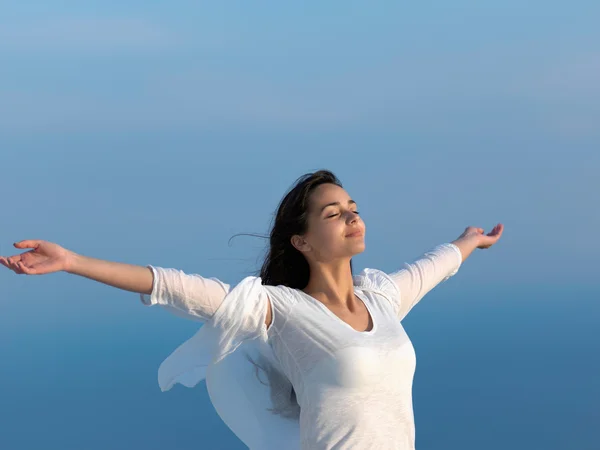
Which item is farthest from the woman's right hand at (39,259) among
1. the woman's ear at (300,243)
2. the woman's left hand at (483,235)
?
the woman's left hand at (483,235)

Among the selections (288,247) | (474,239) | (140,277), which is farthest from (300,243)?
(474,239)

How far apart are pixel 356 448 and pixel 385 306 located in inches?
24.2

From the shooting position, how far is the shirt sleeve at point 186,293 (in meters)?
2.99

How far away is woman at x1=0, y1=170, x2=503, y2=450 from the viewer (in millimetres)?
3145

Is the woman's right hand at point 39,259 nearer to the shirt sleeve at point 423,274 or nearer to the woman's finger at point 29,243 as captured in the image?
the woman's finger at point 29,243

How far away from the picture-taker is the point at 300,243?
11.7 ft

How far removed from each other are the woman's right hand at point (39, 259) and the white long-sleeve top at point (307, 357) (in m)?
0.32

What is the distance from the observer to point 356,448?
3.28 meters

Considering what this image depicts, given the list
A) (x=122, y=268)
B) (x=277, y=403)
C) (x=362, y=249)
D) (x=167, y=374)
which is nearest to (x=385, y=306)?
(x=362, y=249)

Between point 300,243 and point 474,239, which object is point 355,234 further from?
point 474,239

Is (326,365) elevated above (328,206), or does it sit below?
below

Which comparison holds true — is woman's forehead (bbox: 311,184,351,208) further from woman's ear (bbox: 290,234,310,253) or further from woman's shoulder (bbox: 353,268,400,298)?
woman's shoulder (bbox: 353,268,400,298)

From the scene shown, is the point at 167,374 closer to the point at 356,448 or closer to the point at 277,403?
the point at 277,403

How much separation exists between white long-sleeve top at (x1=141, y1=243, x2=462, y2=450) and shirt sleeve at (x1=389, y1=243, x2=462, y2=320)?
26 cm
